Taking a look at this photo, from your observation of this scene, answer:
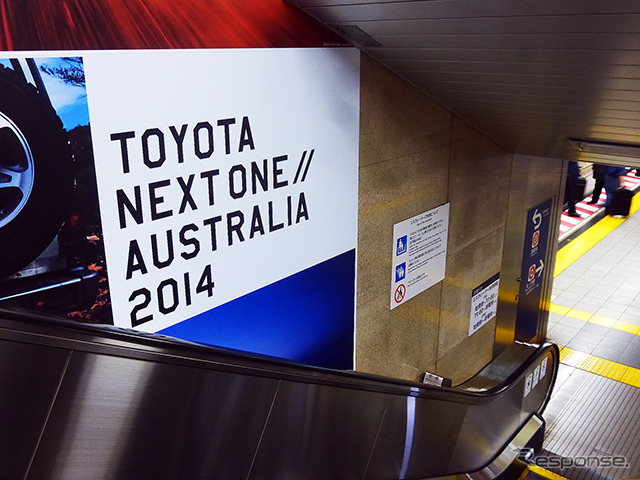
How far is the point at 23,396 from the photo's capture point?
1.34m

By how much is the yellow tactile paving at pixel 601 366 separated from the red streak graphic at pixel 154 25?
5570 millimetres

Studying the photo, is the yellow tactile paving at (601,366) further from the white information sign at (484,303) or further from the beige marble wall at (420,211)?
the beige marble wall at (420,211)

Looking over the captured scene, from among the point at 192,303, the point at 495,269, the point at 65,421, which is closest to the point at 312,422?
the point at 192,303

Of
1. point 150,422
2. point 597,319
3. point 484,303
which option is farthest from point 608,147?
point 597,319

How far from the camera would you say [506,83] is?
343cm

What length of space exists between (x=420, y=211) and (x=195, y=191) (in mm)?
2221

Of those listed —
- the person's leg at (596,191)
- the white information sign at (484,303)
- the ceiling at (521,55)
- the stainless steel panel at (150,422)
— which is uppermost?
the ceiling at (521,55)

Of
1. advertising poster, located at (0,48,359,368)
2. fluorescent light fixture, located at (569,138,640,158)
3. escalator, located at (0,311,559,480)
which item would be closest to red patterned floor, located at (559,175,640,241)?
fluorescent light fixture, located at (569,138,640,158)

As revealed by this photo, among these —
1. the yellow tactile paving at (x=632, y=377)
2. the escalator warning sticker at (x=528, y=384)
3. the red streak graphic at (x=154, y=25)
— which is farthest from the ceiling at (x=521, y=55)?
the yellow tactile paving at (x=632, y=377)

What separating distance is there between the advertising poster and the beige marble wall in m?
0.22

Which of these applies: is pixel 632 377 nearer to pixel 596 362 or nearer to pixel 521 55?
pixel 596 362

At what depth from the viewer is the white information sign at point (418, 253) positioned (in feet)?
14.3

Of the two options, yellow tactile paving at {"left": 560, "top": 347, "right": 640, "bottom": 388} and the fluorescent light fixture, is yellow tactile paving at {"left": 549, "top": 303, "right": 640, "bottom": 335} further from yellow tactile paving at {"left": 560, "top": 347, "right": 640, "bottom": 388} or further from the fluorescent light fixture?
the fluorescent light fixture

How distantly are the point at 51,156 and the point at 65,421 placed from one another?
117cm
